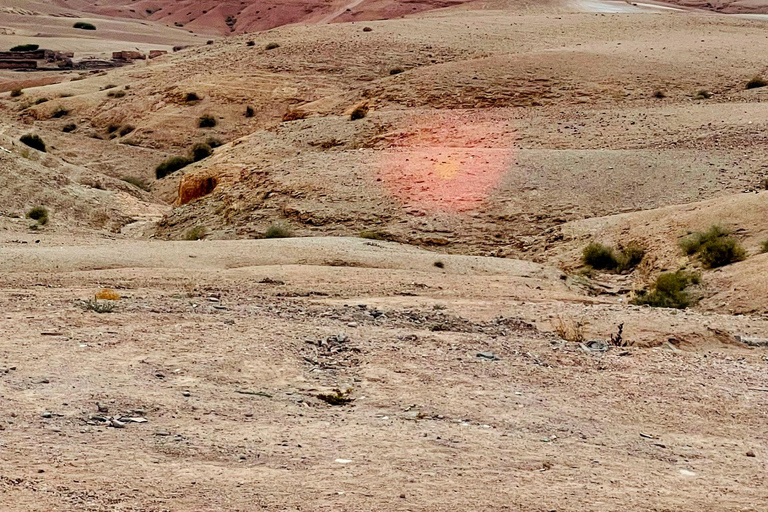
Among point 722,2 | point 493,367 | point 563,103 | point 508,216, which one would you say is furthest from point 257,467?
point 722,2

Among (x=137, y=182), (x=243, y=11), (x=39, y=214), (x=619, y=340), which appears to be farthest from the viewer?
(x=243, y=11)

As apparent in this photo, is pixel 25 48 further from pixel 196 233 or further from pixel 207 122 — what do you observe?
pixel 196 233

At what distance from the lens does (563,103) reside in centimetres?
2869

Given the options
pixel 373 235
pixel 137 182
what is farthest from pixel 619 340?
pixel 137 182

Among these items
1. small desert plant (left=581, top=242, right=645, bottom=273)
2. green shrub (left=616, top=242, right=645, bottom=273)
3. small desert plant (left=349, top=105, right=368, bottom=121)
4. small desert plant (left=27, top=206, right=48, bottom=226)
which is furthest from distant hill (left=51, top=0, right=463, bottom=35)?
green shrub (left=616, top=242, right=645, bottom=273)

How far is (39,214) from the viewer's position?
21.7m

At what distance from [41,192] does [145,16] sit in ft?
259

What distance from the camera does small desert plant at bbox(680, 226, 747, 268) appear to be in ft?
50.9

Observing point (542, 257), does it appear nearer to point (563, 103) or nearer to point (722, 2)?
point (563, 103)

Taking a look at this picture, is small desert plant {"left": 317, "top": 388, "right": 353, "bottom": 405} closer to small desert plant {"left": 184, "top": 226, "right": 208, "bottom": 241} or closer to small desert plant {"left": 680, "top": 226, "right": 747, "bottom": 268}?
small desert plant {"left": 680, "top": 226, "right": 747, "bottom": 268}

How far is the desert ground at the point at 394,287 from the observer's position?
6543mm

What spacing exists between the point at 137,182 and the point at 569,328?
842 inches

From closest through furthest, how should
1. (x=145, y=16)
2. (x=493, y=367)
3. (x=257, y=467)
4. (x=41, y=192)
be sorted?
(x=257, y=467) < (x=493, y=367) < (x=41, y=192) < (x=145, y=16)

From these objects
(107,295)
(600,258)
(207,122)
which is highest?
(107,295)
